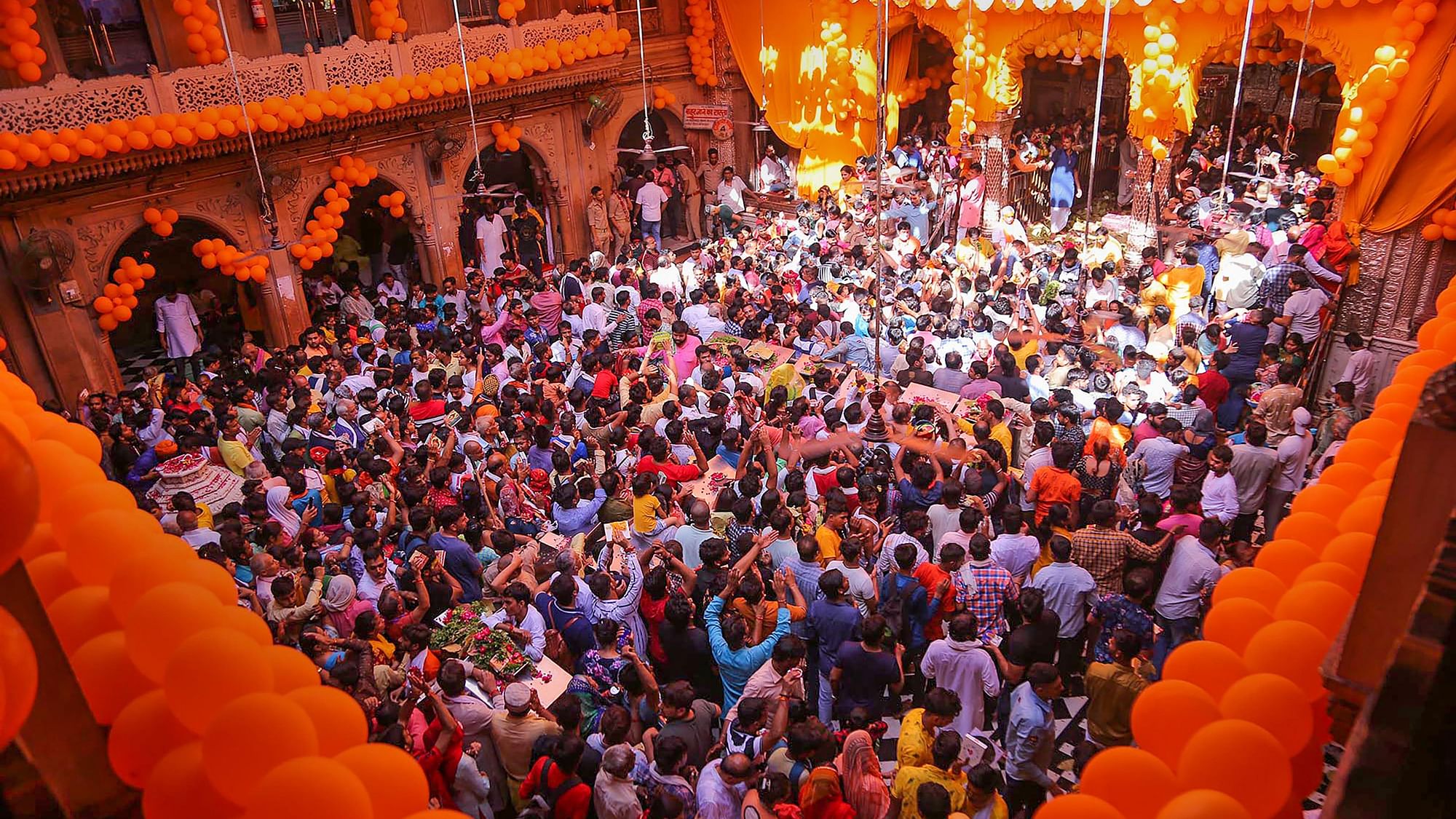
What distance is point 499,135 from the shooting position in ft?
46.6

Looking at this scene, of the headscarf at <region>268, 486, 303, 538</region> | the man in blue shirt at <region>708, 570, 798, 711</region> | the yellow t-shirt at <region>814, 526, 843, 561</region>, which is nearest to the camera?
the man in blue shirt at <region>708, 570, 798, 711</region>

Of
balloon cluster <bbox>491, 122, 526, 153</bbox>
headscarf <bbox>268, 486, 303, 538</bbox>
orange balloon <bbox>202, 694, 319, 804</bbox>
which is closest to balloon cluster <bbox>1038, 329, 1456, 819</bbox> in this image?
orange balloon <bbox>202, 694, 319, 804</bbox>

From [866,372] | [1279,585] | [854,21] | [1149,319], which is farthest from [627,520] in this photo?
[854,21]

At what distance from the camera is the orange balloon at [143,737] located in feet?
7.62

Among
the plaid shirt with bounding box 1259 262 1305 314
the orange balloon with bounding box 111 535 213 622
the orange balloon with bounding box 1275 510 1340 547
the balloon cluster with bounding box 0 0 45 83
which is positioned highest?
the balloon cluster with bounding box 0 0 45 83

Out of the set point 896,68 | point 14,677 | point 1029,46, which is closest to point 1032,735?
point 14,677

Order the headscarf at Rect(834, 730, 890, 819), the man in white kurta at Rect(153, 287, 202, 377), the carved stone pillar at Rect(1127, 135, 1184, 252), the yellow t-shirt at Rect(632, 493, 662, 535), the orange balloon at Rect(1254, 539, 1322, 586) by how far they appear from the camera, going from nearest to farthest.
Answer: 1. the orange balloon at Rect(1254, 539, 1322, 586)
2. the headscarf at Rect(834, 730, 890, 819)
3. the yellow t-shirt at Rect(632, 493, 662, 535)
4. the man in white kurta at Rect(153, 287, 202, 377)
5. the carved stone pillar at Rect(1127, 135, 1184, 252)

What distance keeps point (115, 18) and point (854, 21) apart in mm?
10296

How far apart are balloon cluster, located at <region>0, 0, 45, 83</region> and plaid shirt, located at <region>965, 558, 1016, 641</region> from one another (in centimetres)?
991

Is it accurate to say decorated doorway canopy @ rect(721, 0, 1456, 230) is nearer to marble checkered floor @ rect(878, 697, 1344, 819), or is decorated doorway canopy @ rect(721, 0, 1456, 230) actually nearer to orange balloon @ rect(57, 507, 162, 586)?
marble checkered floor @ rect(878, 697, 1344, 819)

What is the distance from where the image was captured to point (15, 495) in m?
1.80

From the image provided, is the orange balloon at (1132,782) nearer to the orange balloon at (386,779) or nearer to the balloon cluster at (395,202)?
the orange balloon at (386,779)

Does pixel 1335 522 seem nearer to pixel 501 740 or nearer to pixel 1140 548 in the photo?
pixel 1140 548

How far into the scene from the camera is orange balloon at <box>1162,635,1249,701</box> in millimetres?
2891
